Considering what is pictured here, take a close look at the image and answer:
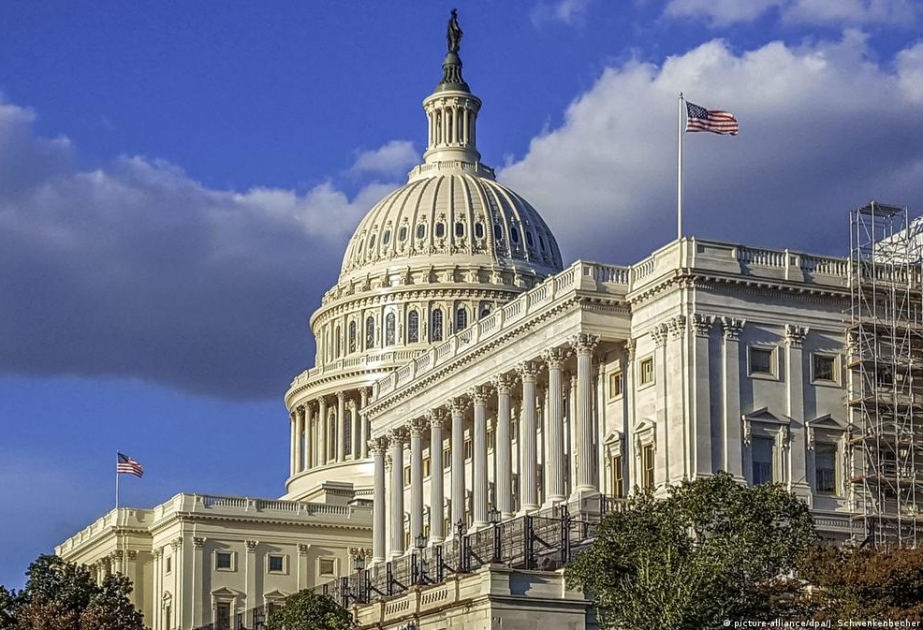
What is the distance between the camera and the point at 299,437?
625 ft

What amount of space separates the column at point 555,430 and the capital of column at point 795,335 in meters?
12.4

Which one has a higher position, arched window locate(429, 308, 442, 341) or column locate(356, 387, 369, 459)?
→ arched window locate(429, 308, 442, 341)

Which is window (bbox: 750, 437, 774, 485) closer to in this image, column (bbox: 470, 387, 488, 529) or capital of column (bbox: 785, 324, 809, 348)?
capital of column (bbox: 785, 324, 809, 348)

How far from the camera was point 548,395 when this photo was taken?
110m

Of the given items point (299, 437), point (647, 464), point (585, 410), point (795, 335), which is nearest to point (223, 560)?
point (299, 437)

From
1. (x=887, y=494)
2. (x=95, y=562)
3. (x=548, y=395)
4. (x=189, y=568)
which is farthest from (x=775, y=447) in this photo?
(x=95, y=562)

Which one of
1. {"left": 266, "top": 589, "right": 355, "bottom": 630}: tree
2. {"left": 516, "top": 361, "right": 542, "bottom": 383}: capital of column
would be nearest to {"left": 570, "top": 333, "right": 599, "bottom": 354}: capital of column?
{"left": 516, "top": 361, "right": 542, "bottom": 383}: capital of column

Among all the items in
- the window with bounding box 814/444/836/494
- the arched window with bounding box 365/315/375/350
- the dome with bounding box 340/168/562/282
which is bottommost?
the window with bounding box 814/444/836/494

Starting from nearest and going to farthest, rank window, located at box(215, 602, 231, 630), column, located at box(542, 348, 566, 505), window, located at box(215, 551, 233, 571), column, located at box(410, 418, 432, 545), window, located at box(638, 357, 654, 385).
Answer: window, located at box(638, 357, 654, 385), column, located at box(542, 348, 566, 505), column, located at box(410, 418, 432, 545), window, located at box(215, 602, 231, 630), window, located at box(215, 551, 233, 571)

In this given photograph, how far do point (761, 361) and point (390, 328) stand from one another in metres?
87.4

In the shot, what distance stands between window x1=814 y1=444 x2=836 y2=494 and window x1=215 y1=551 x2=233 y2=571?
62465mm

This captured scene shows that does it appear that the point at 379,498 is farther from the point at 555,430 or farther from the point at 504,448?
the point at 555,430

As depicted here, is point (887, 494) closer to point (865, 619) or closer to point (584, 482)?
point (584, 482)

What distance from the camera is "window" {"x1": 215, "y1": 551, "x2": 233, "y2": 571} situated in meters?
152
